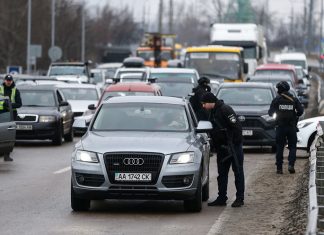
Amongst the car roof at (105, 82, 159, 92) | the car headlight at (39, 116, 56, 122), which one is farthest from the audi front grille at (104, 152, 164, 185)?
the car headlight at (39, 116, 56, 122)

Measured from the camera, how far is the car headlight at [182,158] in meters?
15.1

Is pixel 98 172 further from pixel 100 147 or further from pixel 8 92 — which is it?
pixel 8 92

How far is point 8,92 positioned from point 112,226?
1422 cm

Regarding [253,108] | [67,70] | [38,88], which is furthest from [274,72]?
[253,108]

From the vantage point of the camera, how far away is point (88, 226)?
45.8 feet

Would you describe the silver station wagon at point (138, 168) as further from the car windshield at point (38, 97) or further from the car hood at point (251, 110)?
the car windshield at point (38, 97)

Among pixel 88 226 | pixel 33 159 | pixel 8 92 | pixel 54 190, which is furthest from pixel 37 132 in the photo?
pixel 88 226

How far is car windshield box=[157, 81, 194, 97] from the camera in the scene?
1320 inches

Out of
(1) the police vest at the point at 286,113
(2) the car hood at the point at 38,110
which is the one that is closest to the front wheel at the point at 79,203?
(1) the police vest at the point at 286,113

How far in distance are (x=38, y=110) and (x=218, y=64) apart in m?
17.4

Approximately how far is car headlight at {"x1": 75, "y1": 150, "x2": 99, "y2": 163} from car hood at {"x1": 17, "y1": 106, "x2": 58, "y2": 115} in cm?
1444

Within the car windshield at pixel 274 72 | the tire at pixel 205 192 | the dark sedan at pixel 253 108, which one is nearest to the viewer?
the tire at pixel 205 192

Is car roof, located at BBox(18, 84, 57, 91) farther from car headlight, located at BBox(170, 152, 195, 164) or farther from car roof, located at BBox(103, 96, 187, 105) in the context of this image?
car headlight, located at BBox(170, 152, 195, 164)

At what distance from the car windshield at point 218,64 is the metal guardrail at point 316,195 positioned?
81.8 feet
